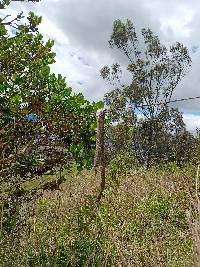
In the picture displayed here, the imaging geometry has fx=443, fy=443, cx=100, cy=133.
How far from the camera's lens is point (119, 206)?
28.1 feet

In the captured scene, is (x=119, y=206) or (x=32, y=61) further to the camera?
(x=119, y=206)

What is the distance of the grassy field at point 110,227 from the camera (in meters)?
4.34

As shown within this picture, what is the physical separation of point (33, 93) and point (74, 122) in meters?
0.53

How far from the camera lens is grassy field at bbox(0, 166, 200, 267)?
4340 millimetres

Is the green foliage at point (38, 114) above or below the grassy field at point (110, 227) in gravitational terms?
above

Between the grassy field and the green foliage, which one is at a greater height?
the green foliage

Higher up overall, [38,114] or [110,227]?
[38,114]

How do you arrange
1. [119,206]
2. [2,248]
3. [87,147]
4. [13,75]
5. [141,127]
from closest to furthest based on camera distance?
[2,248] → [13,75] → [87,147] → [119,206] → [141,127]

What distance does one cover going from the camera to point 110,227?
662 centimetres

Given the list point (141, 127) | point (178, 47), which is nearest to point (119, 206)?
point (141, 127)

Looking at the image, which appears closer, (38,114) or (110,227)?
(38,114)

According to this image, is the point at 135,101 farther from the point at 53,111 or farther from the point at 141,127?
the point at 53,111

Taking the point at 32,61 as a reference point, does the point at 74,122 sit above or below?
below

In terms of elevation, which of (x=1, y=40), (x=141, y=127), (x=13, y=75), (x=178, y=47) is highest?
(x=178, y=47)
